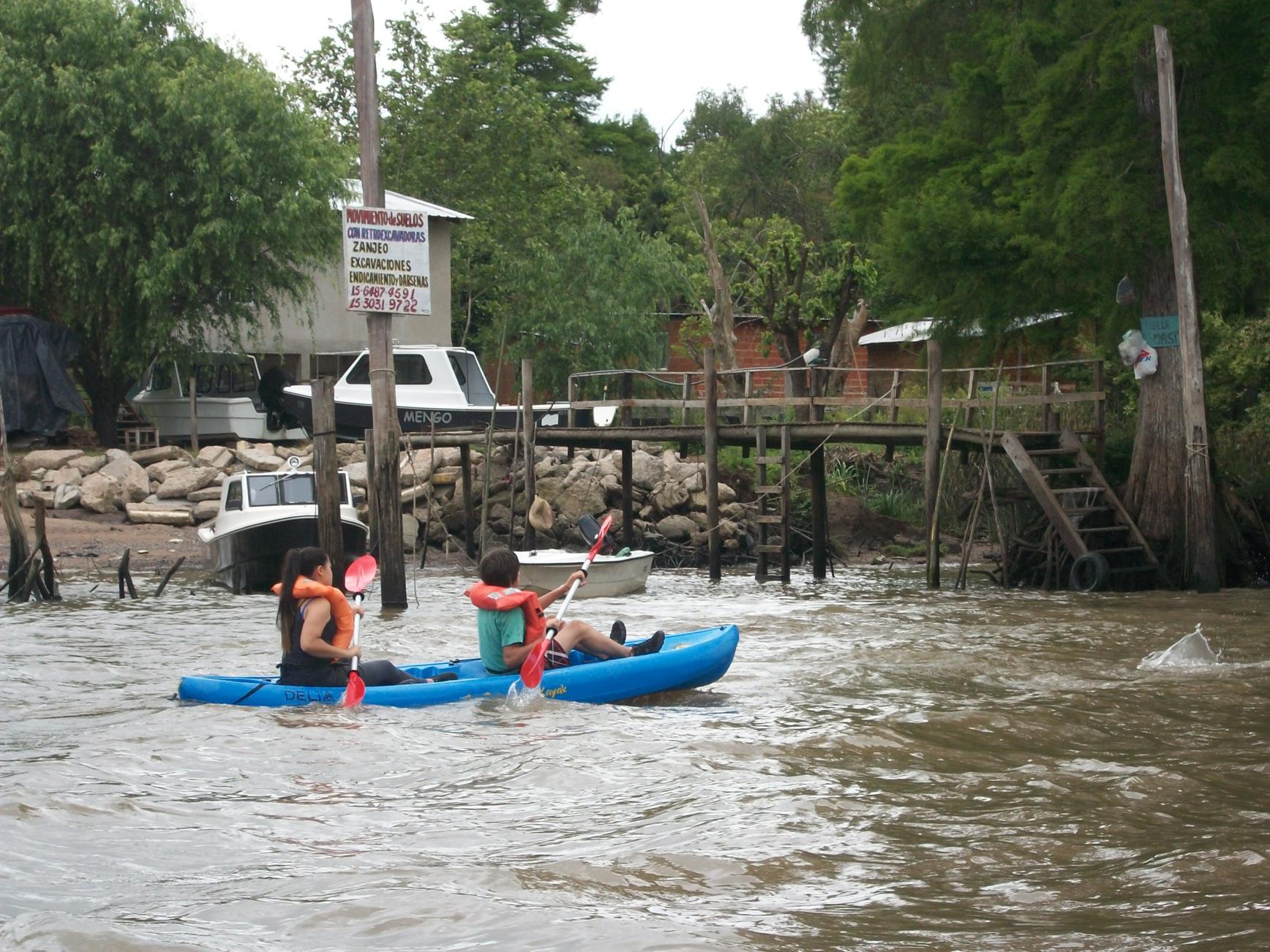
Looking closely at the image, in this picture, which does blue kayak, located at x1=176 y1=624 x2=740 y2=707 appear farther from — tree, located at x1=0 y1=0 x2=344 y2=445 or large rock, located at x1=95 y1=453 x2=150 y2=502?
tree, located at x1=0 y1=0 x2=344 y2=445

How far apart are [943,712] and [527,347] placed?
24.9 metres

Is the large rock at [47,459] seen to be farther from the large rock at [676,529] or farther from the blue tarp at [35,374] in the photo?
the large rock at [676,529]

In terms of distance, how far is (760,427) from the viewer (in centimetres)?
2161

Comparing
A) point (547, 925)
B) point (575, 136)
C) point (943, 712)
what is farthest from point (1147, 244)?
point (575, 136)

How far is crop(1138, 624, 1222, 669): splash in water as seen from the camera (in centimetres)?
1186

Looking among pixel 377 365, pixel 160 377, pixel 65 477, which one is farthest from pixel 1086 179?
pixel 160 377

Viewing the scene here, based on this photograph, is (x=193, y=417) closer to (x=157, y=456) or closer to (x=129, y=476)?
(x=157, y=456)

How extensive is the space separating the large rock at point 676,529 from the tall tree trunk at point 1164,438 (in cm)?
905

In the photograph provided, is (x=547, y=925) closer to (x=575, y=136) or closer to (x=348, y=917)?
(x=348, y=917)

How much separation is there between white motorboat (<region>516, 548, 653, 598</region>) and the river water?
21.8 ft

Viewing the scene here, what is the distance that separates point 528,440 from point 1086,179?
9.16 meters

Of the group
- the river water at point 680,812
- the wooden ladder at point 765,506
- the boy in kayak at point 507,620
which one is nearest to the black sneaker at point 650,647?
the river water at point 680,812

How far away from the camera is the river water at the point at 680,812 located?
18.0 feet

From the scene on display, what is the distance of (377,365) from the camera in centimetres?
1499
